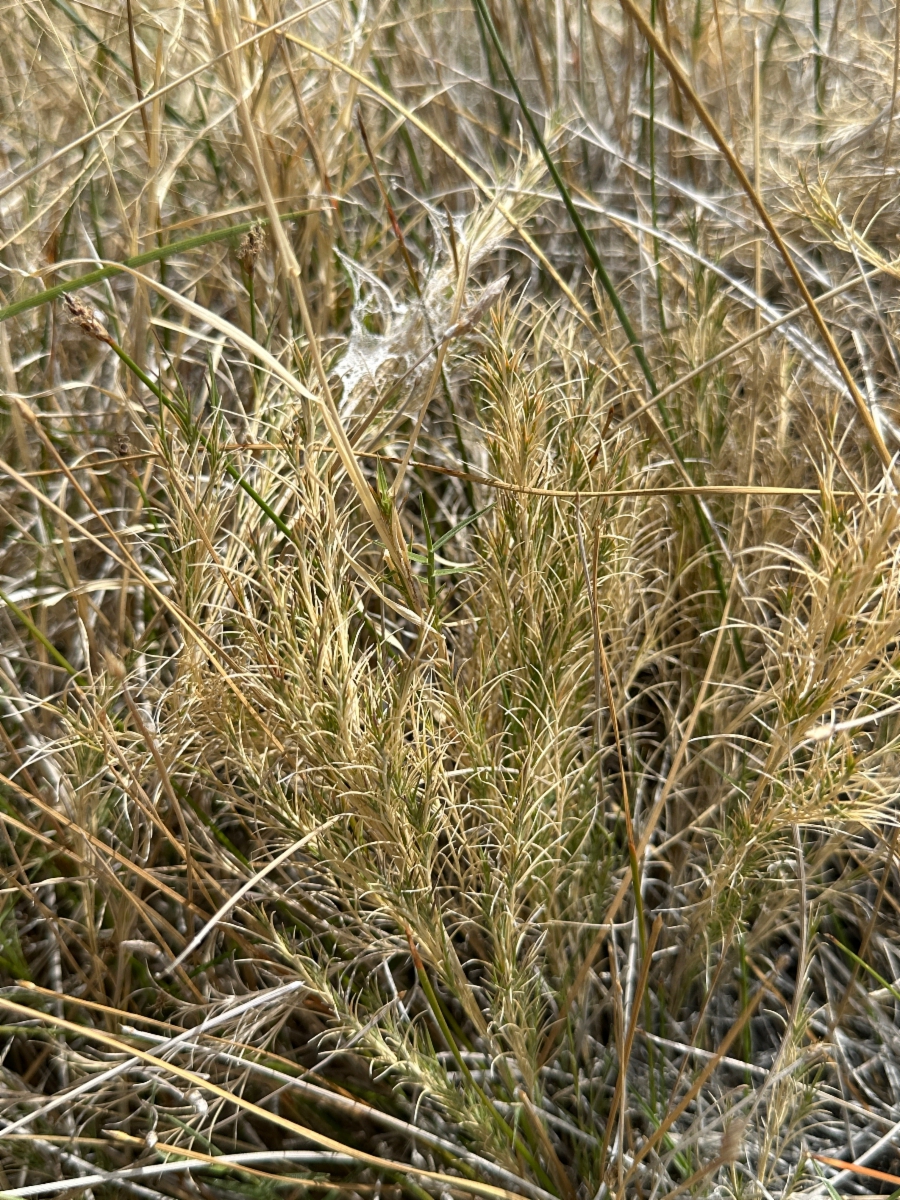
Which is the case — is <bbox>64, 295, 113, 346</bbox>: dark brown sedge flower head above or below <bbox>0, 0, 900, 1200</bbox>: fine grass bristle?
above

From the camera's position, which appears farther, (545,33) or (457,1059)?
(545,33)

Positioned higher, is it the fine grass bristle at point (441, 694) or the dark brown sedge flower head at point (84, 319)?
the dark brown sedge flower head at point (84, 319)

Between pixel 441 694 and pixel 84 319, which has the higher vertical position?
pixel 84 319

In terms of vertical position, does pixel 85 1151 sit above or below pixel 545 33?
below

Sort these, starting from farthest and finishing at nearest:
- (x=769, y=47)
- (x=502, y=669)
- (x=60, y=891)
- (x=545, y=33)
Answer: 1. (x=545, y=33)
2. (x=769, y=47)
3. (x=60, y=891)
4. (x=502, y=669)

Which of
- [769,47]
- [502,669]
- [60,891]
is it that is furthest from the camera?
[769,47]

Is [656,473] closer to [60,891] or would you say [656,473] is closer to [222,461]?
[222,461]

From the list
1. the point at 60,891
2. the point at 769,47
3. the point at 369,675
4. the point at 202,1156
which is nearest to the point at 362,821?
the point at 369,675

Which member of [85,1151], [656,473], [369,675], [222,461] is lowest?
[85,1151]
